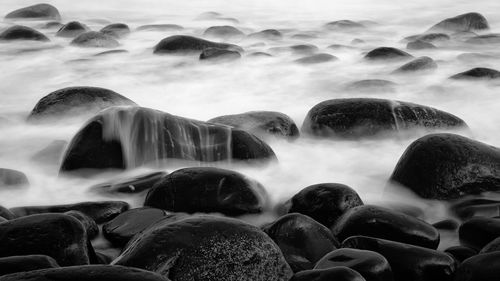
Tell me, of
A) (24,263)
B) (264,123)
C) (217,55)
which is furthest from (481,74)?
(24,263)

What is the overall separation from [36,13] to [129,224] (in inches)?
282

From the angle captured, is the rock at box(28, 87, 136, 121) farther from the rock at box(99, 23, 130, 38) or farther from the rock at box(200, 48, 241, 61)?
the rock at box(99, 23, 130, 38)

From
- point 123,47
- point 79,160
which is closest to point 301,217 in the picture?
point 79,160

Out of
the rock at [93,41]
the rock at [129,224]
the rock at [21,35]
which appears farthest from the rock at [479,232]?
the rock at [21,35]

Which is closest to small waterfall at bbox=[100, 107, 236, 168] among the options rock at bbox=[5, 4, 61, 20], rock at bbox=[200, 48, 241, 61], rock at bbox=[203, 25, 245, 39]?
rock at bbox=[200, 48, 241, 61]

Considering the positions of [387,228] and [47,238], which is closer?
[47,238]

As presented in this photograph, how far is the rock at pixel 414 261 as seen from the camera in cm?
221

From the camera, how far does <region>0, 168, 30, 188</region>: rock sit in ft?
10.3

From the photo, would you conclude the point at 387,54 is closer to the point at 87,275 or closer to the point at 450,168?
the point at 450,168

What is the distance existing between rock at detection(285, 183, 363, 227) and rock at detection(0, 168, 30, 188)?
1.25 metres

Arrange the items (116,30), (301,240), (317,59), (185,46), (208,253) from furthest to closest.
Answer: (116,30)
(185,46)
(317,59)
(301,240)
(208,253)

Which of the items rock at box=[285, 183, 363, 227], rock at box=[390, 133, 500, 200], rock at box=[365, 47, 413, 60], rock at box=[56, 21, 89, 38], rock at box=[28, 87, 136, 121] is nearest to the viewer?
rock at box=[285, 183, 363, 227]

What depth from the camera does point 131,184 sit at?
308 centimetres

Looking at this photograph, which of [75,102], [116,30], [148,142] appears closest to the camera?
[148,142]
